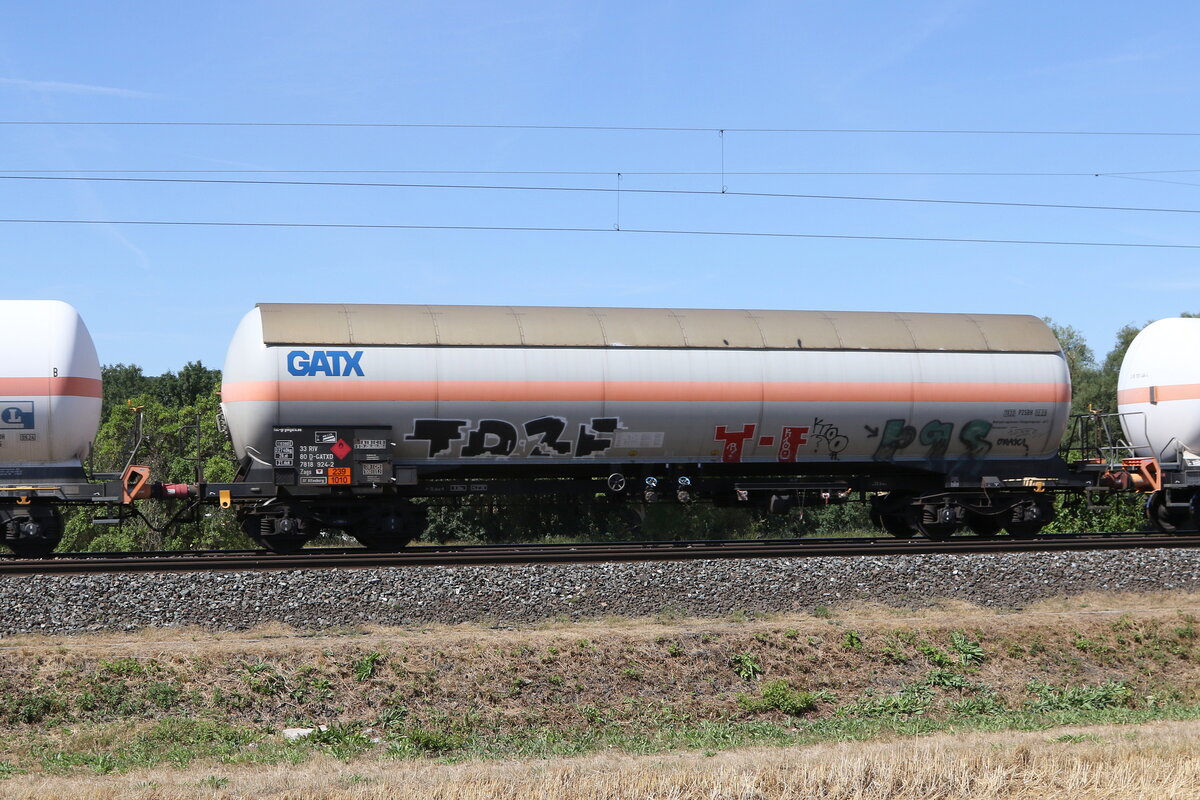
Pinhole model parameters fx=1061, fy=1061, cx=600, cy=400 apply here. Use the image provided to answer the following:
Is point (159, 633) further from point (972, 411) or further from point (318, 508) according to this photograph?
point (972, 411)

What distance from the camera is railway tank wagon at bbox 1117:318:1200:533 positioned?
67.9 ft

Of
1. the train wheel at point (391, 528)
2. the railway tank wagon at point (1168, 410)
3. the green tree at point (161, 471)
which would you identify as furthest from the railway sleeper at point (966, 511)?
the green tree at point (161, 471)

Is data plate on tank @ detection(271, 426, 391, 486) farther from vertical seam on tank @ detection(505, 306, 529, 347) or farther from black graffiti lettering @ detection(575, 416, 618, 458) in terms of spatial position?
black graffiti lettering @ detection(575, 416, 618, 458)

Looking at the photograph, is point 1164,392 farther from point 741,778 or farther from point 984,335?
point 741,778

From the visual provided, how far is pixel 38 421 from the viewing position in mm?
17156

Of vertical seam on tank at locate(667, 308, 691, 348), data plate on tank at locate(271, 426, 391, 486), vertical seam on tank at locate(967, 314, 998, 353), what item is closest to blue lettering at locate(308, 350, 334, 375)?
data plate on tank at locate(271, 426, 391, 486)

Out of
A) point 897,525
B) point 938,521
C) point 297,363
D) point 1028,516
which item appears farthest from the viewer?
point 897,525

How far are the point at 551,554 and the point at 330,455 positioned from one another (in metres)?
4.01

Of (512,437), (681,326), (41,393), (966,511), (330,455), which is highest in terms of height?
(681,326)

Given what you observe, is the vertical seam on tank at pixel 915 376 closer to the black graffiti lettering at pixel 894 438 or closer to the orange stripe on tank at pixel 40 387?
the black graffiti lettering at pixel 894 438

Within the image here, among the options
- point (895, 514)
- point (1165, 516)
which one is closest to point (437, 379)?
point (895, 514)

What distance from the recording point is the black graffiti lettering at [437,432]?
17.8 metres

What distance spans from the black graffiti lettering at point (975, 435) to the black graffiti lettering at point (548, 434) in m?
7.49

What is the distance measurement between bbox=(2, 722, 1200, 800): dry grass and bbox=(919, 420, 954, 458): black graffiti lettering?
10.3 meters
